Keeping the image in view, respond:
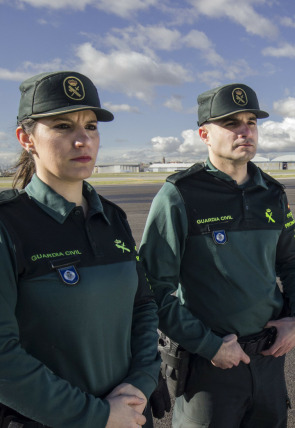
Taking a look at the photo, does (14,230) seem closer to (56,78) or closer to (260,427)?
(56,78)

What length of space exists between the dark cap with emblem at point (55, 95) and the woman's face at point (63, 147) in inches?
1.5

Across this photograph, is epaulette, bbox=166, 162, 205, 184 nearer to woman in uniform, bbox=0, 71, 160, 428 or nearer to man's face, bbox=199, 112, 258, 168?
man's face, bbox=199, 112, 258, 168

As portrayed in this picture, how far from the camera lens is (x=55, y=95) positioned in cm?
154

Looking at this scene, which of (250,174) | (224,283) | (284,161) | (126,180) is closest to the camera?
(224,283)

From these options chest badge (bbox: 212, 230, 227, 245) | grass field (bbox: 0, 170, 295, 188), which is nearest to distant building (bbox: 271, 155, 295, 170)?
grass field (bbox: 0, 170, 295, 188)

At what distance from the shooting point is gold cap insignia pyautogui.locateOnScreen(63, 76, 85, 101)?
61.7 inches

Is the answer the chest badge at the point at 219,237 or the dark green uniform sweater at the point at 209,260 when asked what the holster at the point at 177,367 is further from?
the chest badge at the point at 219,237

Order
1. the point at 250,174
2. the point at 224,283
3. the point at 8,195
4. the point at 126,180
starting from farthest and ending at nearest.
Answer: the point at 126,180 < the point at 250,174 < the point at 224,283 < the point at 8,195

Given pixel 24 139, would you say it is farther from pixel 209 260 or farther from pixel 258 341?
pixel 258 341

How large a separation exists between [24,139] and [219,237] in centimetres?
109

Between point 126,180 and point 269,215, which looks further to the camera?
point 126,180

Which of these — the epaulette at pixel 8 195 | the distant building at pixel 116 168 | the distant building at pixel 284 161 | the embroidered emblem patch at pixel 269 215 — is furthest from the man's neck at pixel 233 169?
the distant building at pixel 116 168

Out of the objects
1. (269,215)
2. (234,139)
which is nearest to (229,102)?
(234,139)

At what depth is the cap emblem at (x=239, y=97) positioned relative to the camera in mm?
2203
